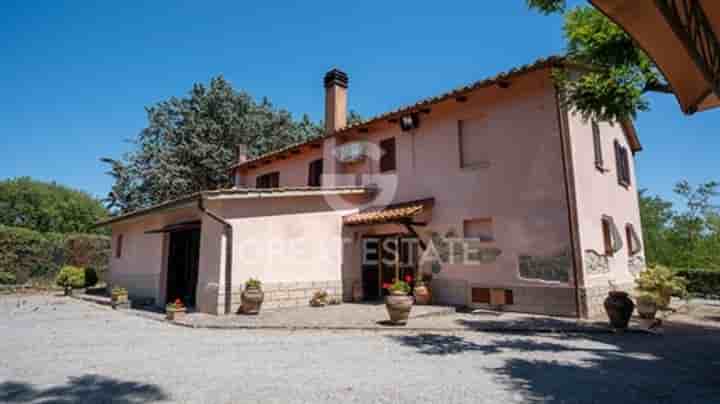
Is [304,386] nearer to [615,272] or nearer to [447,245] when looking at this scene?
[447,245]

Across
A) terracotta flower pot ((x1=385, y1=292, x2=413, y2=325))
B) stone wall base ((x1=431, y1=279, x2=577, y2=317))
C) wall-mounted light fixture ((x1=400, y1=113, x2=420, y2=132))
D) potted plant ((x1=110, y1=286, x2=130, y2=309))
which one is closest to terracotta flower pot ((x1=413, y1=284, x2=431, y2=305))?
stone wall base ((x1=431, y1=279, x2=577, y2=317))

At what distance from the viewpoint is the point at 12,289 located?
55.0 ft

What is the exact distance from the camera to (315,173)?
1480cm

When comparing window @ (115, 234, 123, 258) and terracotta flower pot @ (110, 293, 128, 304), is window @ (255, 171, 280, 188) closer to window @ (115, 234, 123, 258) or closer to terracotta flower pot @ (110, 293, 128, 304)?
window @ (115, 234, 123, 258)

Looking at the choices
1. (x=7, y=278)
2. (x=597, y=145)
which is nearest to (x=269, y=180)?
(x=7, y=278)

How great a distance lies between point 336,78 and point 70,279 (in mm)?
14532

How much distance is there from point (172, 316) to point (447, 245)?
7579 mm

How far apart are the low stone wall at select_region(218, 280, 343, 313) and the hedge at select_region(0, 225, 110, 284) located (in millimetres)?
12974

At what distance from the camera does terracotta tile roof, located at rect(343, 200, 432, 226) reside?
34.1ft

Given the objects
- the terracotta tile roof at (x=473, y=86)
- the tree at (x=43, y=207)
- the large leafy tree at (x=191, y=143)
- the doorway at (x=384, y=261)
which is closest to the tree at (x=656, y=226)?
the doorway at (x=384, y=261)

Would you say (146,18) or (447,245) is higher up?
(146,18)

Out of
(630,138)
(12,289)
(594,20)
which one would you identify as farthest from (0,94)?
(630,138)

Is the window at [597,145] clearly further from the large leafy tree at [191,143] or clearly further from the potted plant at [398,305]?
the large leafy tree at [191,143]

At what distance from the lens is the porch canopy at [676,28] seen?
2934 mm
